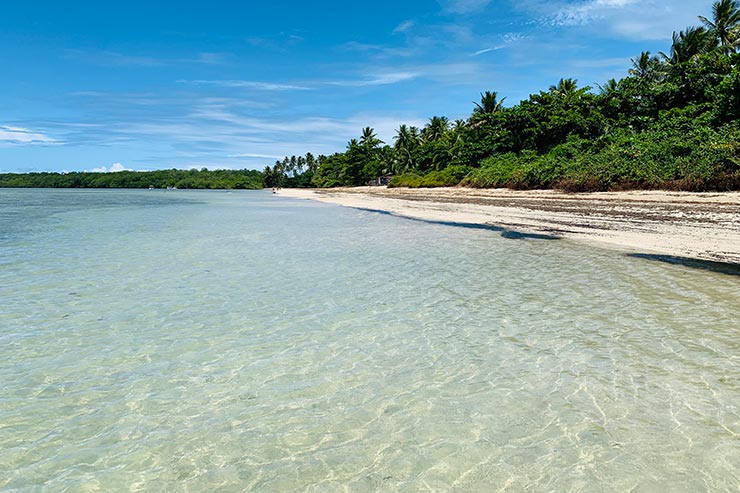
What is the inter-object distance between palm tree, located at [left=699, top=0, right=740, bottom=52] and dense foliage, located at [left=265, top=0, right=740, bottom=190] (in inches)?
3.5

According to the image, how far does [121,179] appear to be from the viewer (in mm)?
185875

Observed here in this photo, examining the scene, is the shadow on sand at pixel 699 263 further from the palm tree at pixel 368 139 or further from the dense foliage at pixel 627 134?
the palm tree at pixel 368 139

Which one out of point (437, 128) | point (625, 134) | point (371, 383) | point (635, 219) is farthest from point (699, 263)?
point (437, 128)

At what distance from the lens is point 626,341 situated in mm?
5461

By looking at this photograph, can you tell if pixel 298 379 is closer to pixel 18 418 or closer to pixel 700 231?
pixel 18 418

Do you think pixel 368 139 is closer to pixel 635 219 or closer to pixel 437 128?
pixel 437 128

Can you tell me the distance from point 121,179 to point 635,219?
A: 8019 inches

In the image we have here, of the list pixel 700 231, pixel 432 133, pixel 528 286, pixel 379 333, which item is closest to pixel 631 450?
pixel 379 333

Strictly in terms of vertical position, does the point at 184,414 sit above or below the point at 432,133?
below

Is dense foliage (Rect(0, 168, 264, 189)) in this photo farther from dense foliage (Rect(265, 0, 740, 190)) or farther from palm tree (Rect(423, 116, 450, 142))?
dense foliage (Rect(265, 0, 740, 190))

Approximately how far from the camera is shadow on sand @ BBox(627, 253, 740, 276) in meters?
9.26

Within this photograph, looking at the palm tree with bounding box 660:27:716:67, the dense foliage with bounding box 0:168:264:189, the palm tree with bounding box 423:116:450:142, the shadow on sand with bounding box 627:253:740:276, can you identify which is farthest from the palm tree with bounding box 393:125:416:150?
the dense foliage with bounding box 0:168:264:189

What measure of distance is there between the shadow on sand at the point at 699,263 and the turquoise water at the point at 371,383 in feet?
3.18

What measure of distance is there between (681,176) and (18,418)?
27.3m
